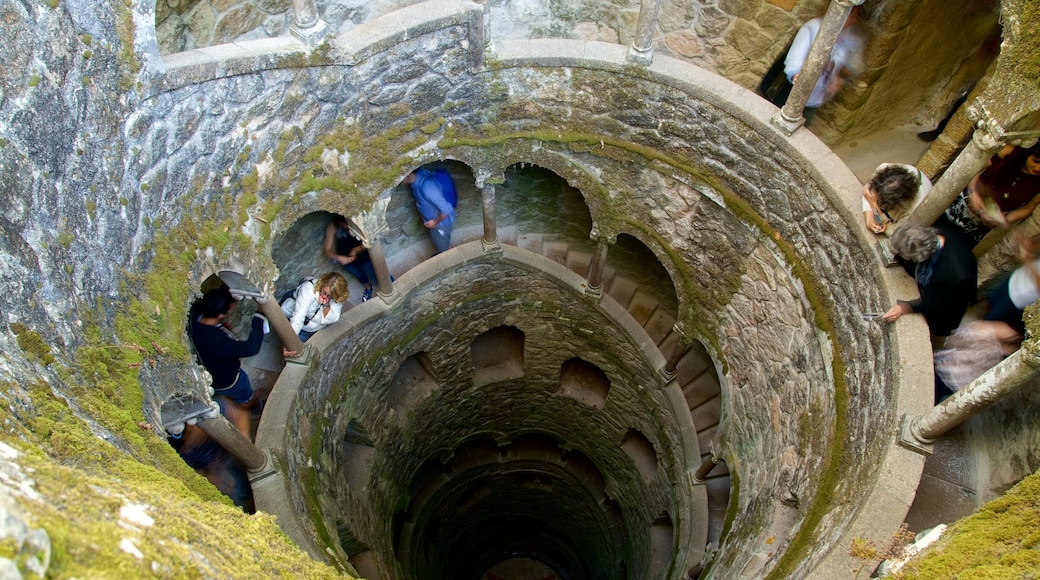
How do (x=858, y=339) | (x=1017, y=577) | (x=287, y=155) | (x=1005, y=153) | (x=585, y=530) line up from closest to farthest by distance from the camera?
(x=1017, y=577) → (x=1005, y=153) → (x=858, y=339) → (x=287, y=155) → (x=585, y=530)

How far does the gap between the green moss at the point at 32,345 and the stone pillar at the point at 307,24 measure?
13.6 ft

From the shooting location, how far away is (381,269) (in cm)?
938

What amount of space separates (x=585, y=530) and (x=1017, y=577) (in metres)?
13.7

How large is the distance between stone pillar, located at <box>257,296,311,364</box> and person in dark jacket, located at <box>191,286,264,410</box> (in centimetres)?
29

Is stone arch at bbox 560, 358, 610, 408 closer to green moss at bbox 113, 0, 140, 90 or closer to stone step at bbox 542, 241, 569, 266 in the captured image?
stone step at bbox 542, 241, 569, 266

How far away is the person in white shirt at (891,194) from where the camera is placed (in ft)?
21.2

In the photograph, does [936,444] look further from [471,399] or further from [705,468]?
[471,399]

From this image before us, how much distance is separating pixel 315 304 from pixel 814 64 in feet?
22.0

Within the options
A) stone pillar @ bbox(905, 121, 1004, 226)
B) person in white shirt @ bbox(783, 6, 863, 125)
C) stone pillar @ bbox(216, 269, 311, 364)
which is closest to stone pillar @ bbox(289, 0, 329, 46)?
stone pillar @ bbox(216, 269, 311, 364)

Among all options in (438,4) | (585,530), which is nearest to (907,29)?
(438,4)

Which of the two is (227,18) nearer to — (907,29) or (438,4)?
(438,4)

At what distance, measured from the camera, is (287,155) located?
7.52 meters

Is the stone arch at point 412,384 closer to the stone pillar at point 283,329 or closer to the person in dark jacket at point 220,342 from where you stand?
the stone pillar at point 283,329

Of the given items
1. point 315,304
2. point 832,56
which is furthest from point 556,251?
point 832,56
